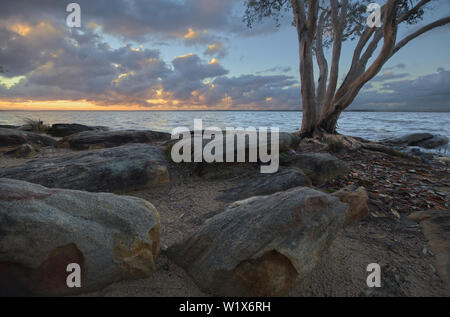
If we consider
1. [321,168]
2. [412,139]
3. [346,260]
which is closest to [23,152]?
[321,168]

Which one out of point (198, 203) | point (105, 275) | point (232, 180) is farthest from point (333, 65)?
point (105, 275)

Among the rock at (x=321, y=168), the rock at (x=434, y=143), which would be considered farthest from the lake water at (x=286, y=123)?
the rock at (x=321, y=168)

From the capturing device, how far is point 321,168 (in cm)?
439

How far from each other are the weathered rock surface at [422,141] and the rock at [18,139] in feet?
48.6

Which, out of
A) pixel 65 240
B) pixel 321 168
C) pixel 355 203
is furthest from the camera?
pixel 321 168

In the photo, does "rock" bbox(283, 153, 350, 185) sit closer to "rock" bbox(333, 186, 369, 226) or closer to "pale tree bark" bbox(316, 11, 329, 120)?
"rock" bbox(333, 186, 369, 226)

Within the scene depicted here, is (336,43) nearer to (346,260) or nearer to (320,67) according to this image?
(320,67)

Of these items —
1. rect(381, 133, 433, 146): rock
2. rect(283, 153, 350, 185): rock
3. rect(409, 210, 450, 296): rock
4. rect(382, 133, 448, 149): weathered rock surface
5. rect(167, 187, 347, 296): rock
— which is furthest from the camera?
rect(381, 133, 433, 146): rock

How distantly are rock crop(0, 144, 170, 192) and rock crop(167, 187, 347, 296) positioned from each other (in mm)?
1818

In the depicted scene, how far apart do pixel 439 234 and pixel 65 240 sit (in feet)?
12.0

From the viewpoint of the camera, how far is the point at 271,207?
204cm

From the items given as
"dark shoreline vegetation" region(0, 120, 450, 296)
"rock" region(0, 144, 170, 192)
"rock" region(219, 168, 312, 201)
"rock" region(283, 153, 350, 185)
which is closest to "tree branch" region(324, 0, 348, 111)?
"rock" region(283, 153, 350, 185)

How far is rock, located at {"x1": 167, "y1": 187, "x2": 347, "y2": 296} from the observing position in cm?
167
